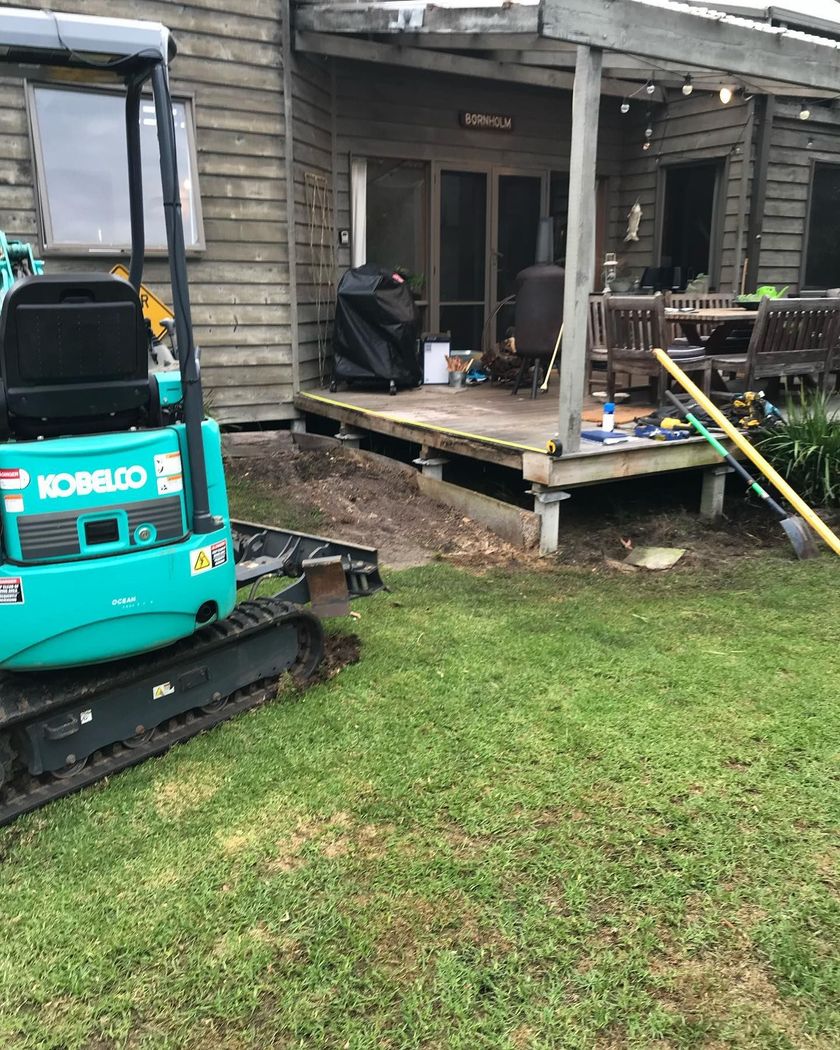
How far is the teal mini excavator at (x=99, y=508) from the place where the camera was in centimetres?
246

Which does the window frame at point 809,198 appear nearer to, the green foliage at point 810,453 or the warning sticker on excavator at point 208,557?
the green foliage at point 810,453

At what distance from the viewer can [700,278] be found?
963 centimetres

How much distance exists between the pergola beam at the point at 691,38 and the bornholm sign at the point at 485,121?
4.13m

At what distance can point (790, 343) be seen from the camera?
625 cm

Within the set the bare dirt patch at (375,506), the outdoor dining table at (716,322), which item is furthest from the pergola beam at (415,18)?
the bare dirt patch at (375,506)

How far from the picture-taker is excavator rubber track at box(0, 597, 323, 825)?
8.81 feet

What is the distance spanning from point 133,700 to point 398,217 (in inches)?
278

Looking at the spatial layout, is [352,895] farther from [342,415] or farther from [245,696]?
[342,415]

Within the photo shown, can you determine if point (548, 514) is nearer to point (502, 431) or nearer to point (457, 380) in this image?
point (502, 431)


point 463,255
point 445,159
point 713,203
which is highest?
point 445,159

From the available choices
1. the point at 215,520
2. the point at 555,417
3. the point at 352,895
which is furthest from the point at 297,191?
the point at 352,895

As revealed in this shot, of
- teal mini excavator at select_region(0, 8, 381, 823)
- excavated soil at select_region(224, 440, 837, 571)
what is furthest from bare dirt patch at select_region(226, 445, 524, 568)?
teal mini excavator at select_region(0, 8, 381, 823)

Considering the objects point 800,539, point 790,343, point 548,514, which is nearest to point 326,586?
point 548,514

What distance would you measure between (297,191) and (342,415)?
203 centimetres
